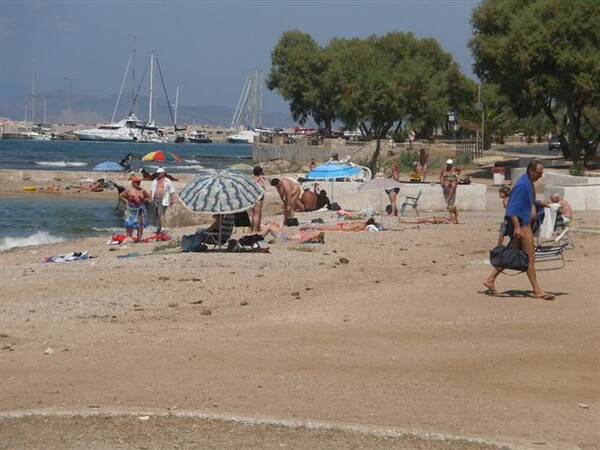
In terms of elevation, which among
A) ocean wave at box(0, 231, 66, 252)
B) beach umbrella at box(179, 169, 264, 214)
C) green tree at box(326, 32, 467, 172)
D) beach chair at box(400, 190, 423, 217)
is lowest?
ocean wave at box(0, 231, 66, 252)

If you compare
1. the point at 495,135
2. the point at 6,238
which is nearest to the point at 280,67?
the point at 495,135

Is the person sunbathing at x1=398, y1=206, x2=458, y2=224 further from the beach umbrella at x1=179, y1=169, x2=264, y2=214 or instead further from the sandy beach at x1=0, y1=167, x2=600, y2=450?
the sandy beach at x1=0, y1=167, x2=600, y2=450

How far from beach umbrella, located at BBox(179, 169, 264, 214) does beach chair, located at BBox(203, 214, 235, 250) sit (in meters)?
0.45

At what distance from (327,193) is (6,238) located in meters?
7.88

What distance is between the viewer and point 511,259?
1075 centimetres

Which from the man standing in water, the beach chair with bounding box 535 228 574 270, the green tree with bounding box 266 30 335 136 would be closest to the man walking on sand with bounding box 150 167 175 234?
the beach chair with bounding box 535 228 574 270

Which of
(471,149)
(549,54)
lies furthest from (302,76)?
(549,54)

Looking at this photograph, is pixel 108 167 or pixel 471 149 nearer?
pixel 108 167

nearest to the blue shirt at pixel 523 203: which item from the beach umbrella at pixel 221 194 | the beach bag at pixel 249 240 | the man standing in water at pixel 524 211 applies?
the man standing in water at pixel 524 211

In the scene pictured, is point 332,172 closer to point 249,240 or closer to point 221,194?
point 249,240

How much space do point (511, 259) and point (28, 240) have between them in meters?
17.3

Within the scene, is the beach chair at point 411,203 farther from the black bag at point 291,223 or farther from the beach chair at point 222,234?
the beach chair at point 222,234

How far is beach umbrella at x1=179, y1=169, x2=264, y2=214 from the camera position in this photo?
1581cm

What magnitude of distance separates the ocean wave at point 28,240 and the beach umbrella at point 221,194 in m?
8.98
